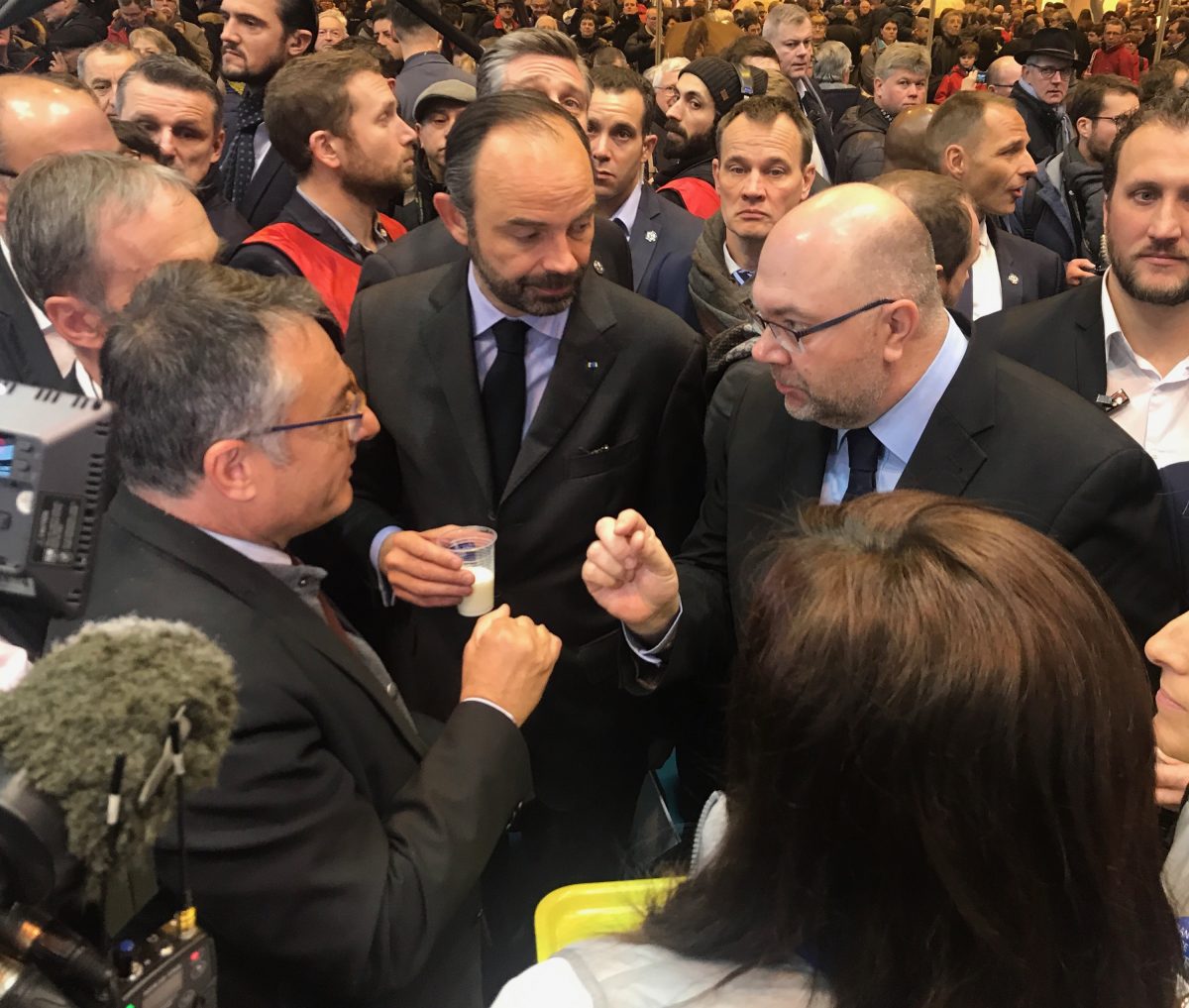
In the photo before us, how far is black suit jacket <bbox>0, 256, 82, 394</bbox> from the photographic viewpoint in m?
2.27

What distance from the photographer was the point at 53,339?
2.42m

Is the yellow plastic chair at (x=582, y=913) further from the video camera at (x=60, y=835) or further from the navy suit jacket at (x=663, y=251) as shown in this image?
the navy suit jacket at (x=663, y=251)

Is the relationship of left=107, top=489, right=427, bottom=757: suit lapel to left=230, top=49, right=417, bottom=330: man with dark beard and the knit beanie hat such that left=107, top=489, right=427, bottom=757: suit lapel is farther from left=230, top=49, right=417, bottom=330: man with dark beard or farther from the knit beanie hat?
the knit beanie hat

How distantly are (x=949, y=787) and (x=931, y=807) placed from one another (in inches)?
0.9

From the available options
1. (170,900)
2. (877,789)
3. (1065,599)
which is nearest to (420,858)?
(170,900)

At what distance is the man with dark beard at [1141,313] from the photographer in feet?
8.46

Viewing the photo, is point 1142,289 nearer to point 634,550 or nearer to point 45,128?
point 634,550

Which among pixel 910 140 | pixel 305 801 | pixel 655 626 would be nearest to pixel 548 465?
pixel 655 626

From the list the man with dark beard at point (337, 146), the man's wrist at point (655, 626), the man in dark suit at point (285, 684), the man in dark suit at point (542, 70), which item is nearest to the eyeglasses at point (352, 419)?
the man in dark suit at point (285, 684)

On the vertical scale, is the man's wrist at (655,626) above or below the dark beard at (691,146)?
above

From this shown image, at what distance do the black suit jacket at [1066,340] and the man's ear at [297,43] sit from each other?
352 centimetres

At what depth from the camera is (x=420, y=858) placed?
Result: 5.10ft

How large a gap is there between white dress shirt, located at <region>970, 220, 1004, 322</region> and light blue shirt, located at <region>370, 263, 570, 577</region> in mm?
1998

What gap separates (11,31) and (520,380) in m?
7.00
